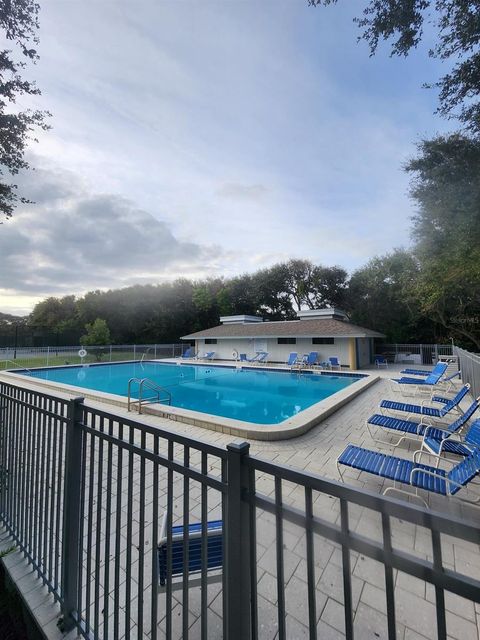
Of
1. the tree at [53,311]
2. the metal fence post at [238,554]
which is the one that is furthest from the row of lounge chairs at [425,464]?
the tree at [53,311]

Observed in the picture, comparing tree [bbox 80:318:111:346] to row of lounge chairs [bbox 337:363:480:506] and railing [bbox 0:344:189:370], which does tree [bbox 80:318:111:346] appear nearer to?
railing [bbox 0:344:189:370]

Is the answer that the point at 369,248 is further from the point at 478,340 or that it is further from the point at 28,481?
the point at 28,481

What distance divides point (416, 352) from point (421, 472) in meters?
21.3

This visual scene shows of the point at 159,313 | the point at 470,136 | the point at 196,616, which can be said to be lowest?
the point at 196,616

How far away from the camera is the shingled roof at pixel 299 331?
18172 mm

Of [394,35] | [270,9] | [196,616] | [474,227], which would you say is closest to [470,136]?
[474,227]

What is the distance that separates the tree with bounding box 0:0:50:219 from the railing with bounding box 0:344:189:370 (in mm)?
15994

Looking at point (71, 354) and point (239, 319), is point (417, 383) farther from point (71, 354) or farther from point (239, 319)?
point (71, 354)

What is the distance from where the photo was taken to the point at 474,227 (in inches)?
308

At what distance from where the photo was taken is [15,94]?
552cm

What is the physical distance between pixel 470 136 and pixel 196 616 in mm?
10603

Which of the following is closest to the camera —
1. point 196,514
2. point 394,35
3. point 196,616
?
point 196,616

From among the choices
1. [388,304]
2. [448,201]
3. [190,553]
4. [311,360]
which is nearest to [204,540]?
[190,553]

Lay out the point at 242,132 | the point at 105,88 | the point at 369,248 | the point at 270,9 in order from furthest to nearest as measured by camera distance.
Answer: the point at 369,248, the point at 242,132, the point at 105,88, the point at 270,9
